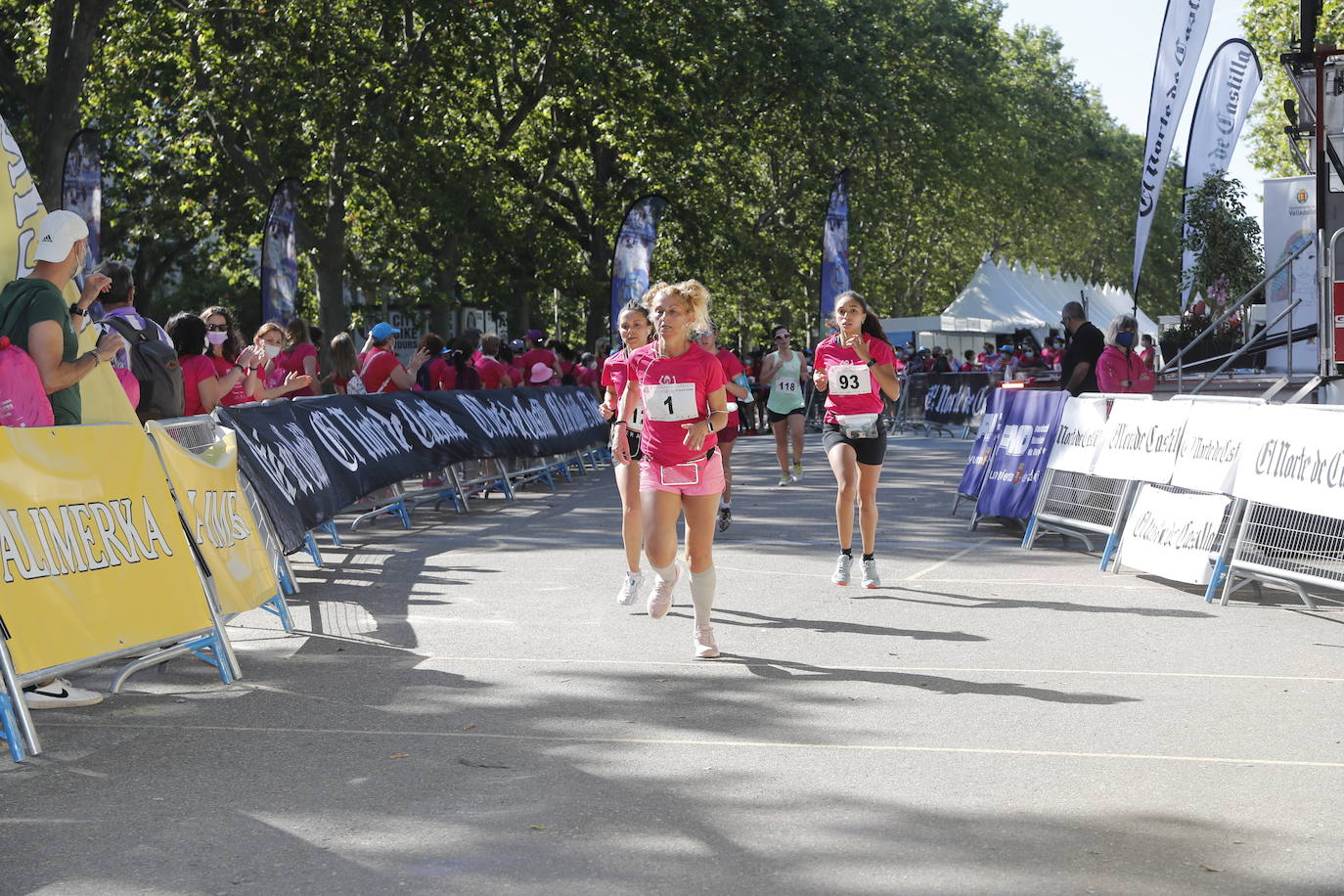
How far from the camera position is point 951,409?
3428cm

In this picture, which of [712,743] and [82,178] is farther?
[82,178]

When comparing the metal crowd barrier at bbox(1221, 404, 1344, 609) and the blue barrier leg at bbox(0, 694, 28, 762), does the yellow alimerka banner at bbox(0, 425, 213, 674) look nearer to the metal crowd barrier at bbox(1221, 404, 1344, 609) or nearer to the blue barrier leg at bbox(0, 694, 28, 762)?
the blue barrier leg at bbox(0, 694, 28, 762)

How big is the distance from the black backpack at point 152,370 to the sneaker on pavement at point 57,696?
252 centimetres

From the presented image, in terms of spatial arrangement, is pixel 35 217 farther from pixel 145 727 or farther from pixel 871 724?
pixel 871 724

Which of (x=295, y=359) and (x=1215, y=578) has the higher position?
(x=295, y=359)

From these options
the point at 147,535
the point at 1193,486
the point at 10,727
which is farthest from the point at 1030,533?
the point at 10,727

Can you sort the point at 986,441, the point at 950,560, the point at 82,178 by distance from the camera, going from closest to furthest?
the point at 950,560
the point at 986,441
the point at 82,178

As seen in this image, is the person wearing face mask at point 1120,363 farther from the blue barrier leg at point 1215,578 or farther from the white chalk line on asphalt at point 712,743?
the white chalk line on asphalt at point 712,743

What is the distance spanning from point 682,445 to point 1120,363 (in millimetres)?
8412

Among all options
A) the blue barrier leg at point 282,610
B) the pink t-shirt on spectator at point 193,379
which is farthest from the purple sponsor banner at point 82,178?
the blue barrier leg at point 282,610

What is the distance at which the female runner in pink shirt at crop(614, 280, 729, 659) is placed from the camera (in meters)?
8.13

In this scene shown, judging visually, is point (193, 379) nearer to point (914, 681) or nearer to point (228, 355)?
point (228, 355)

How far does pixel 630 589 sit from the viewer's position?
384 inches

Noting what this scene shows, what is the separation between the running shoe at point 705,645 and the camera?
26.4ft
